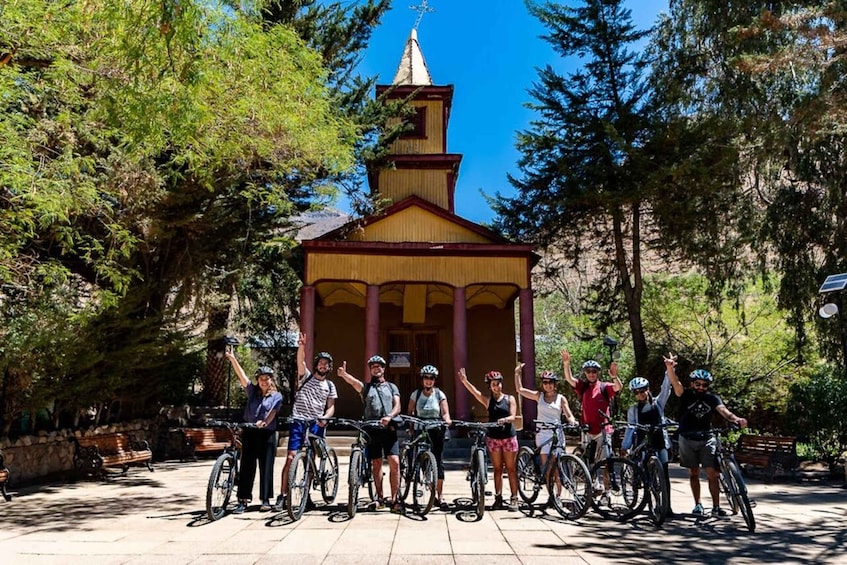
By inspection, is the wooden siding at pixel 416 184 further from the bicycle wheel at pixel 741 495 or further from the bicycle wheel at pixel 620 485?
the bicycle wheel at pixel 741 495

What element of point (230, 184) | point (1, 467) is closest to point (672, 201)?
point (230, 184)

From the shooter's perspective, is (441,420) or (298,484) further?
(441,420)

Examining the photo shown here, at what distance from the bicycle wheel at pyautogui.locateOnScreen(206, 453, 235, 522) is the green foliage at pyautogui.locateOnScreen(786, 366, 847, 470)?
455 inches

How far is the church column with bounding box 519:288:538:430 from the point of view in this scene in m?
16.0

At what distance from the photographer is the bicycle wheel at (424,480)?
7129mm

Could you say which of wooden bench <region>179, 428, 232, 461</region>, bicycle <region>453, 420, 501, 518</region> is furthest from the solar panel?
wooden bench <region>179, 428, 232, 461</region>

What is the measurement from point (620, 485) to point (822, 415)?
811 centimetres

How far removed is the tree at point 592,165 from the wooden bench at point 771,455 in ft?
19.8

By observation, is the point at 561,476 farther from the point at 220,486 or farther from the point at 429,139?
the point at 429,139

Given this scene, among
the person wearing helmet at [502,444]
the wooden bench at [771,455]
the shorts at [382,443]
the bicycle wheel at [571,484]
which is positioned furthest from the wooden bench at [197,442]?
the wooden bench at [771,455]

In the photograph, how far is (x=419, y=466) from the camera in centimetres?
740

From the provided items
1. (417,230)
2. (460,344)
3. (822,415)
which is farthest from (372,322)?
(822,415)

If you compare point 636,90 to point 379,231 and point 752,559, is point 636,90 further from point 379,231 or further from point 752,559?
point 752,559

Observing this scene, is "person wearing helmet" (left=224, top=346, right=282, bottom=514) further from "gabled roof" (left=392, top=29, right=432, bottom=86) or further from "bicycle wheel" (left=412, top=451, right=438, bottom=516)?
"gabled roof" (left=392, top=29, right=432, bottom=86)
